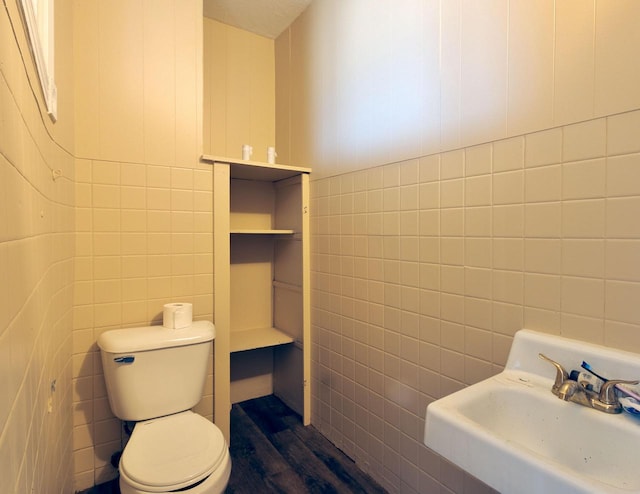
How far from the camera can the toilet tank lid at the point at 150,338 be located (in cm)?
151

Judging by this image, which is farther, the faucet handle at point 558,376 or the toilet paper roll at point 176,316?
the toilet paper roll at point 176,316

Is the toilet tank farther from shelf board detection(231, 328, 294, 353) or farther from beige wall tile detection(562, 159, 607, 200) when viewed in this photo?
beige wall tile detection(562, 159, 607, 200)

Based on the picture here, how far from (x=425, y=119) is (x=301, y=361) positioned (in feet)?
5.20

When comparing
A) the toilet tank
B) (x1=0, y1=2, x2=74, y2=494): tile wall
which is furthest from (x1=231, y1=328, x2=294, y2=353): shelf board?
(x1=0, y1=2, x2=74, y2=494): tile wall

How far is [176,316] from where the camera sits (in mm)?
1696

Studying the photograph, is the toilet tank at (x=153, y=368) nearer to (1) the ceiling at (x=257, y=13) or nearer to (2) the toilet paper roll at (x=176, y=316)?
(2) the toilet paper roll at (x=176, y=316)

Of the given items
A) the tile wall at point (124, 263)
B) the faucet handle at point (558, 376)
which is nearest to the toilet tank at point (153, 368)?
the tile wall at point (124, 263)

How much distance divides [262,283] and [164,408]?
1.10 meters

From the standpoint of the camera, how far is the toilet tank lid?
1510 millimetres

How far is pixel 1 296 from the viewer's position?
1.41ft

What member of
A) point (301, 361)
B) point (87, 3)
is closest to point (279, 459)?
point (301, 361)

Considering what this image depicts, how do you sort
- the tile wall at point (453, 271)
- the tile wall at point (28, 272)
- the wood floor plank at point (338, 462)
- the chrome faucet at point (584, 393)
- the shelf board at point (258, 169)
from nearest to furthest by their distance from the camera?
the tile wall at point (28, 272)
the chrome faucet at point (584, 393)
the tile wall at point (453, 271)
the wood floor plank at point (338, 462)
the shelf board at point (258, 169)

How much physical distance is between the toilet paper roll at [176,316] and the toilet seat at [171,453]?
0.41 m

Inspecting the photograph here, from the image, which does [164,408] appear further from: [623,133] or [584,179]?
[623,133]
